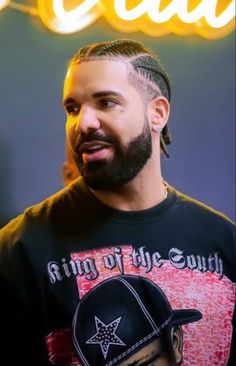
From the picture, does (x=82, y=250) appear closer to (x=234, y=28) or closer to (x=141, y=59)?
(x=141, y=59)

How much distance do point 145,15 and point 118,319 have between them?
0.87 meters

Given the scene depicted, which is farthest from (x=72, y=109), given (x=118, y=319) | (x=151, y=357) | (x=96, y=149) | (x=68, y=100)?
(x=151, y=357)

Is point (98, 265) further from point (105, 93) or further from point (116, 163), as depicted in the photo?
point (105, 93)

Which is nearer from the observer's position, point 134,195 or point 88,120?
point 88,120

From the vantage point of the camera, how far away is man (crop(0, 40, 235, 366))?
1.29 metres

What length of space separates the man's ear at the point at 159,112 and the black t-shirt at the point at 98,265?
21 cm

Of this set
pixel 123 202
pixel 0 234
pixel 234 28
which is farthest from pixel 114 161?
pixel 234 28

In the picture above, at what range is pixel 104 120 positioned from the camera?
1.28 metres

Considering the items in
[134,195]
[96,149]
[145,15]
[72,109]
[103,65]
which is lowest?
[134,195]

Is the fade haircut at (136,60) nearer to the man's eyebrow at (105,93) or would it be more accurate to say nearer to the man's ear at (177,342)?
the man's eyebrow at (105,93)

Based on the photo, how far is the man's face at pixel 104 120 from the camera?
1.27 metres

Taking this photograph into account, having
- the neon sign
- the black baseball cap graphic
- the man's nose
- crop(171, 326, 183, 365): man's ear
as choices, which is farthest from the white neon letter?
crop(171, 326, 183, 365): man's ear

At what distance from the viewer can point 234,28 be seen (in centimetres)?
164

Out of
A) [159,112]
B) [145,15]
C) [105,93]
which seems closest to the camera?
[105,93]
